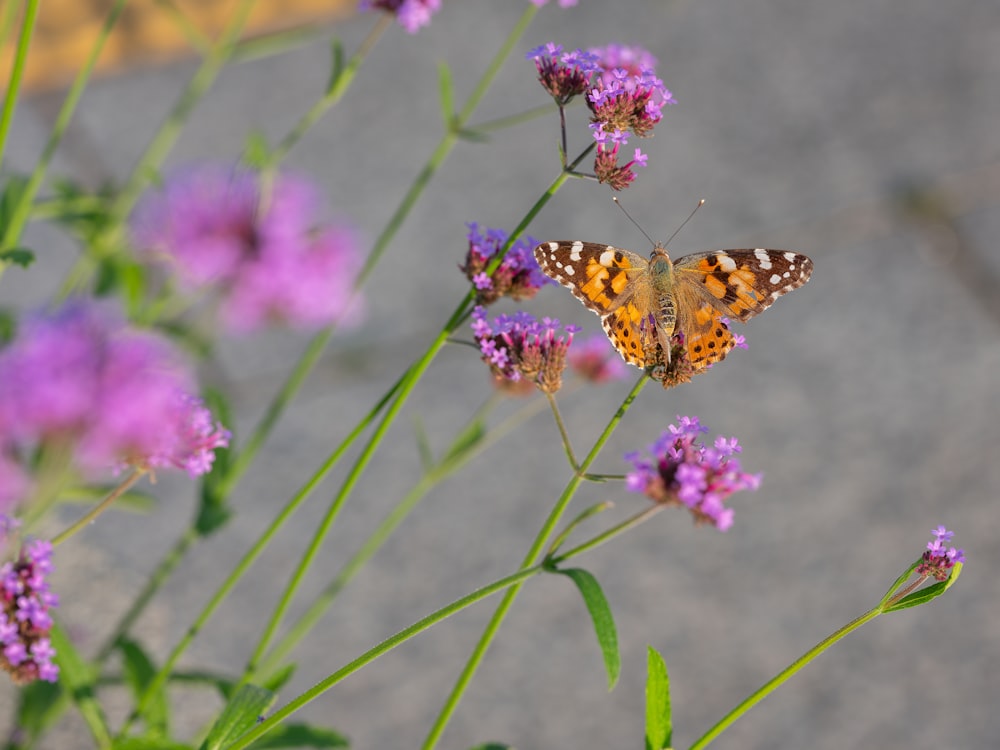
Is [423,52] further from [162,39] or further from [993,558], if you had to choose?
[993,558]

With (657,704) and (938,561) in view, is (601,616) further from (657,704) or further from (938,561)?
(938,561)

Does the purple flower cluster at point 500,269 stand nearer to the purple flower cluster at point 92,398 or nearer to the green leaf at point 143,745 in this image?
the purple flower cluster at point 92,398

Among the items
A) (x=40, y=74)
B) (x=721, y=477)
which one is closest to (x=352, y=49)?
(x=40, y=74)

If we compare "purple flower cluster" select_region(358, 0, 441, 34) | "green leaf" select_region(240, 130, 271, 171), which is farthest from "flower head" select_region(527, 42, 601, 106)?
"green leaf" select_region(240, 130, 271, 171)

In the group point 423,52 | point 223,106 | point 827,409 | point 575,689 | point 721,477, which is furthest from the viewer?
point 423,52

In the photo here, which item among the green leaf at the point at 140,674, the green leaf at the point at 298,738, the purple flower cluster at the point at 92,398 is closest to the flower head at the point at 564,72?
the purple flower cluster at the point at 92,398

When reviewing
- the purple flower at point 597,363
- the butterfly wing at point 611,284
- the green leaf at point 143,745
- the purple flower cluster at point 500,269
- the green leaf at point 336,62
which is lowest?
the green leaf at point 143,745

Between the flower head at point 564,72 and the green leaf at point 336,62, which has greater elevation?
the green leaf at point 336,62

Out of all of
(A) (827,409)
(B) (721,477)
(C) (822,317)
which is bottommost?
(B) (721,477)
